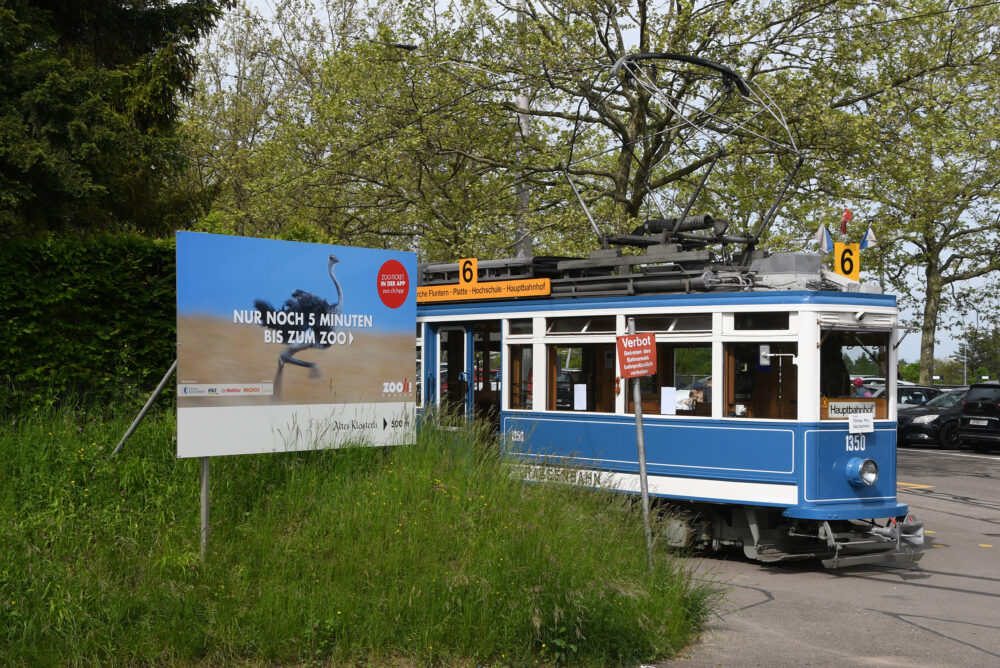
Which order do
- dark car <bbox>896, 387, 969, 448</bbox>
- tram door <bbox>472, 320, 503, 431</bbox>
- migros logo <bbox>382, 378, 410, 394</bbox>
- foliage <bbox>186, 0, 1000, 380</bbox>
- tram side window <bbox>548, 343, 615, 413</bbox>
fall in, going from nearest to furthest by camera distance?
migros logo <bbox>382, 378, 410, 394</bbox>, tram side window <bbox>548, 343, 615, 413</bbox>, tram door <bbox>472, 320, 503, 431</bbox>, foliage <bbox>186, 0, 1000, 380</bbox>, dark car <bbox>896, 387, 969, 448</bbox>

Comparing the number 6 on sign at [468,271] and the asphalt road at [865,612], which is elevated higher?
the number 6 on sign at [468,271]

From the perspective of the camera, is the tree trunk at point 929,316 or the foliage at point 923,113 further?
the tree trunk at point 929,316

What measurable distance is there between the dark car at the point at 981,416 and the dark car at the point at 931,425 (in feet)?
1.20

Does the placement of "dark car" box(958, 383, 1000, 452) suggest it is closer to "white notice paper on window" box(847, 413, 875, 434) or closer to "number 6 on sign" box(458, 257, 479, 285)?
"white notice paper on window" box(847, 413, 875, 434)

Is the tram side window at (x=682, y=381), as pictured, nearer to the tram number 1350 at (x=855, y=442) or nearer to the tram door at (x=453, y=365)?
the tram number 1350 at (x=855, y=442)

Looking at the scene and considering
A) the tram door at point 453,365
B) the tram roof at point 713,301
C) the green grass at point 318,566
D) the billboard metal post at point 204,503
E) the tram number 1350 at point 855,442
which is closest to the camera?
the green grass at point 318,566

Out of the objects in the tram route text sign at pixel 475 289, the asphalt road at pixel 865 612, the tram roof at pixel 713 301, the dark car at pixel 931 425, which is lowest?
the asphalt road at pixel 865 612

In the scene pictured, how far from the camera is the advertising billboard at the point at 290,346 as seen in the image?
24.6 ft

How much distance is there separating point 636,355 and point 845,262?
14.5ft

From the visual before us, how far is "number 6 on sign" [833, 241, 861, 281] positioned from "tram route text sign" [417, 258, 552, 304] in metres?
3.33

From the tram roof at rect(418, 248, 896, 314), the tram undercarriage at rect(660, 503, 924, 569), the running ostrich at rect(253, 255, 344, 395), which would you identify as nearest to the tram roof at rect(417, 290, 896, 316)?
the tram roof at rect(418, 248, 896, 314)

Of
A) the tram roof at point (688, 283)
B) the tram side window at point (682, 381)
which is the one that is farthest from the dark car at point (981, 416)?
the tram side window at point (682, 381)

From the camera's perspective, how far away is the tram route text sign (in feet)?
42.0

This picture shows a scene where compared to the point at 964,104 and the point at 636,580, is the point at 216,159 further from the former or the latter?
the point at 636,580
